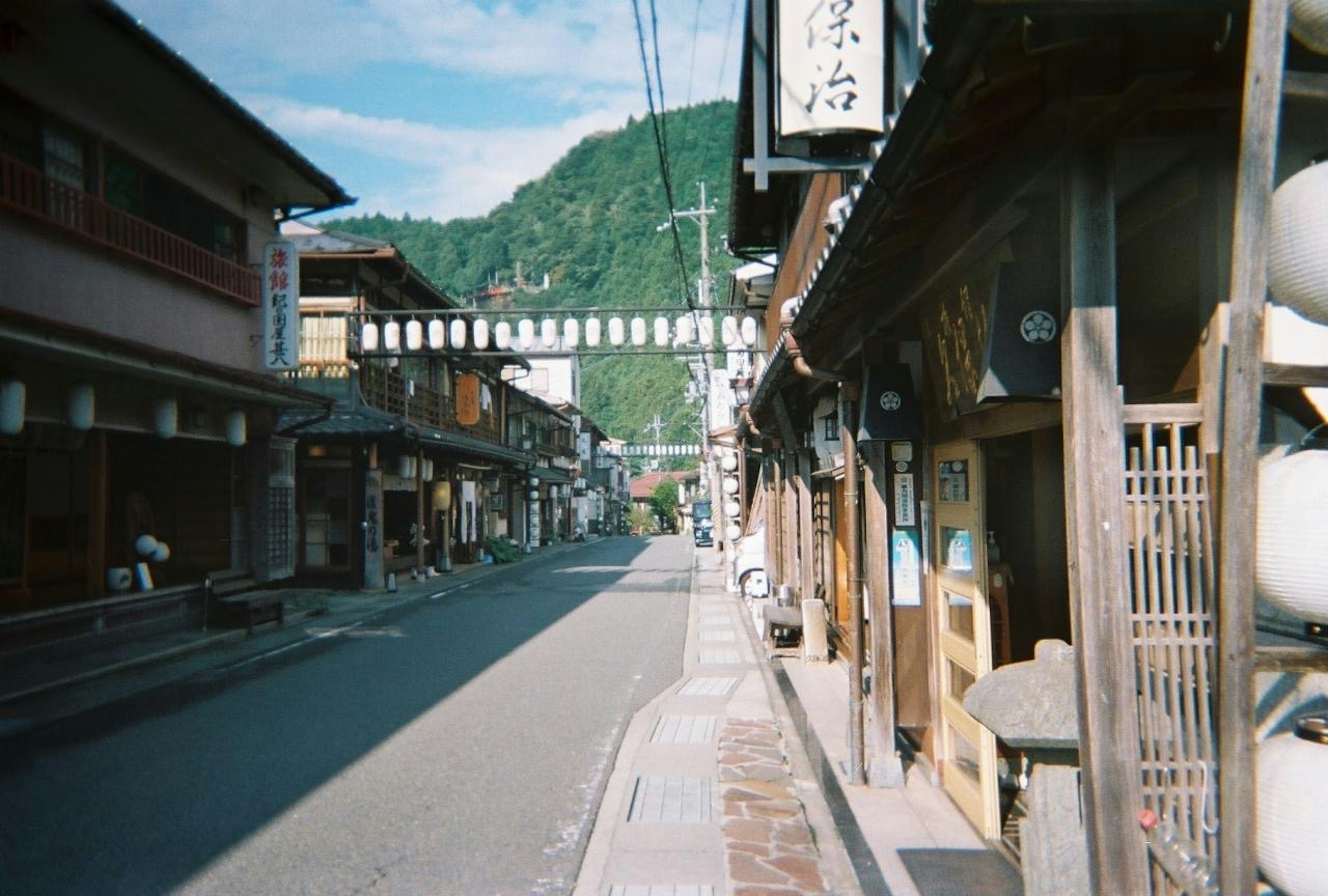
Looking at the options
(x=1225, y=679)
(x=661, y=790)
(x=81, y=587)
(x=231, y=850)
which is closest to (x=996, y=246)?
(x=1225, y=679)

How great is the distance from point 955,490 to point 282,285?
1586 centimetres

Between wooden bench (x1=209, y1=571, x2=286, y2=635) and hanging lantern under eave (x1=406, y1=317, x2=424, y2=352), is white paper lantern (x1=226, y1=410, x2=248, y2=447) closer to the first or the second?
wooden bench (x1=209, y1=571, x2=286, y2=635)

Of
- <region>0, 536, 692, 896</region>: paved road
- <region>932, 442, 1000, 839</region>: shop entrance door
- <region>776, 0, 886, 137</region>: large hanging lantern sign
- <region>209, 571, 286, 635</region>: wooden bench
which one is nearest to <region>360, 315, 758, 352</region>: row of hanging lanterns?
<region>209, 571, 286, 635</region>: wooden bench

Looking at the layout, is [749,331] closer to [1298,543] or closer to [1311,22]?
[1311,22]

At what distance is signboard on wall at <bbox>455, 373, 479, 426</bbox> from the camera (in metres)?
34.0

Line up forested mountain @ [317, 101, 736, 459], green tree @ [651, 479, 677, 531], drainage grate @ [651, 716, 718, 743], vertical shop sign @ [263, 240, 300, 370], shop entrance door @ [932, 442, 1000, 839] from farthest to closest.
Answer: forested mountain @ [317, 101, 736, 459], green tree @ [651, 479, 677, 531], vertical shop sign @ [263, 240, 300, 370], drainage grate @ [651, 716, 718, 743], shop entrance door @ [932, 442, 1000, 839]

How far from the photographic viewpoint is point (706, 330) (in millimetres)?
31844

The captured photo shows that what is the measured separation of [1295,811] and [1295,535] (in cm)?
89

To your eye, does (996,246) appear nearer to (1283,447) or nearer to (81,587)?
(1283,447)

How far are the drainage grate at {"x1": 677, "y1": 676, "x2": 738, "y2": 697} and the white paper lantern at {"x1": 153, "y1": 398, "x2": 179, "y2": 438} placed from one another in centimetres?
932

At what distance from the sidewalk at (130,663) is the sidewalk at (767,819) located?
Answer: 23.1 ft

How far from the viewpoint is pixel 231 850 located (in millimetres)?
6492

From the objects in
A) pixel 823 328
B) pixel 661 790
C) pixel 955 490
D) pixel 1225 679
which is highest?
pixel 823 328

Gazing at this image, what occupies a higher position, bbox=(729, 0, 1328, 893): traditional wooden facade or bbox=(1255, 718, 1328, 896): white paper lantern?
bbox=(729, 0, 1328, 893): traditional wooden facade
